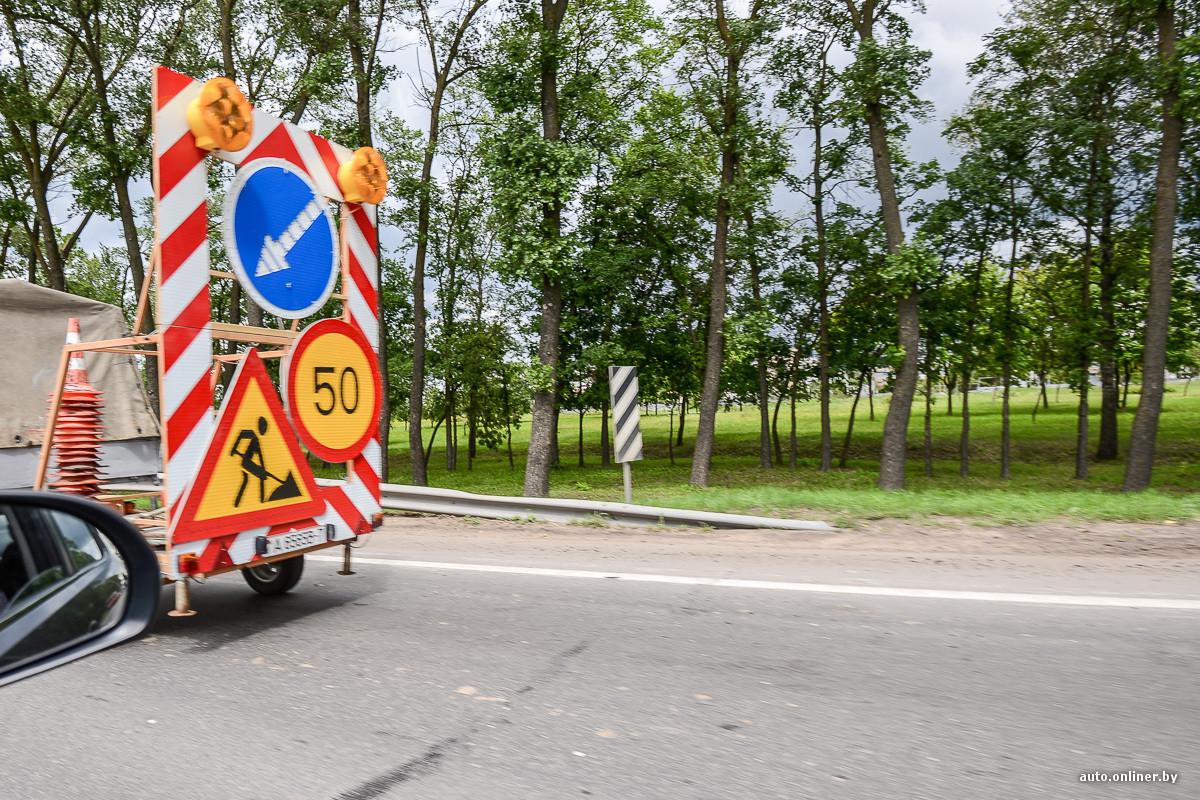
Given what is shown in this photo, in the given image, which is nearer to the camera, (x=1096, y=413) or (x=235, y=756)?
(x=235, y=756)

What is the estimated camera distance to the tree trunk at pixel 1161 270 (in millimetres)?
16250

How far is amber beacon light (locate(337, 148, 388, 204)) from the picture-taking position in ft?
17.2

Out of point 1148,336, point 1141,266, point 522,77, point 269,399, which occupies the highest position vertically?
point 522,77

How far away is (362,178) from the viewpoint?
207 inches

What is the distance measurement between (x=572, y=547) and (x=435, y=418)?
2942 cm

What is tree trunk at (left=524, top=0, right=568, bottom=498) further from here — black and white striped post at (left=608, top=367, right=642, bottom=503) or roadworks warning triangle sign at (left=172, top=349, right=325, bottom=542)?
roadworks warning triangle sign at (left=172, top=349, right=325, bottom=542)

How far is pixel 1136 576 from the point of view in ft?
19.0

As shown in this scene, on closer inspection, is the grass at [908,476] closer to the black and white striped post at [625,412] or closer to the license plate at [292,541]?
the black and white striped post at [625,412]

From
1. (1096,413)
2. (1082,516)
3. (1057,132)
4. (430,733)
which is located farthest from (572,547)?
(1096,413)

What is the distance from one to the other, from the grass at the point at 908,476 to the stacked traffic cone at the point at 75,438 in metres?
6.31

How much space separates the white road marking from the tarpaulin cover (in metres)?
2.55

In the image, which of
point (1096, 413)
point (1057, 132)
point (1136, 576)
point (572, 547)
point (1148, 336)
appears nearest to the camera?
point (1136, 576)

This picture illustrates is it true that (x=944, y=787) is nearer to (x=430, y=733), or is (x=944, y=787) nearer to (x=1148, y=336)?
(x=430, y=733)

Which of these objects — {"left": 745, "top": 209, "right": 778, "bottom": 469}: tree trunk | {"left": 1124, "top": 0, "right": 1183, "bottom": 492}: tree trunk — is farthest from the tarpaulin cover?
{"left": 745, "top": 209, "right": 778, "bottom": 469}: tree trunk
